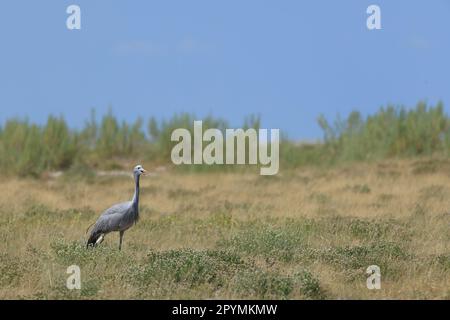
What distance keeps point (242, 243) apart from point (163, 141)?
23695mm

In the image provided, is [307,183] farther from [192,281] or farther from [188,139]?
[192,281]

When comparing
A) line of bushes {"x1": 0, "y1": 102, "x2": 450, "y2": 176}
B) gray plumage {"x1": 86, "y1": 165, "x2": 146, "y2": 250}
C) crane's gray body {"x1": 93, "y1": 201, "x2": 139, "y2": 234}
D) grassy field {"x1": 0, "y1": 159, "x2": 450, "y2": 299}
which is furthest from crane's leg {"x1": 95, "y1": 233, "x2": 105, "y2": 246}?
line of bushes {"x1": 0, "y1": 102, "x2": 450, "y2": 176}

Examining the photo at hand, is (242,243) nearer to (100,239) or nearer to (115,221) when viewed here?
(115,221)

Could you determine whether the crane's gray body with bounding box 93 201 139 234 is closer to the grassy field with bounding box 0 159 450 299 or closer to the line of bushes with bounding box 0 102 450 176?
the grassy field with bounding box 0 159 450 299

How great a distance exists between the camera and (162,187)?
25.3m

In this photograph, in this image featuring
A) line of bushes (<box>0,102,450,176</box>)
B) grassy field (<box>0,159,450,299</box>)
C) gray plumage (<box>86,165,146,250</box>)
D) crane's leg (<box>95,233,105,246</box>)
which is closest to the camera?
grassy field (<box>0,159,450,299</box>)

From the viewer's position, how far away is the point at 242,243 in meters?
12.0

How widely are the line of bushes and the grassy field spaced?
8.06 meters

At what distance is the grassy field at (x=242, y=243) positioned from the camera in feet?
30.7

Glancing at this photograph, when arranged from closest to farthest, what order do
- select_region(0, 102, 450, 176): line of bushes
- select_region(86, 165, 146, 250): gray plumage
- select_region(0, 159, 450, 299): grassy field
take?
select_region(0, 159, 450, 299): grassy field < select_region(86, 165, 146, 250): gray plumage < select_region(0, 102, 450, 176): line of bushes

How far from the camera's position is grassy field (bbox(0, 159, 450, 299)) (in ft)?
30.7

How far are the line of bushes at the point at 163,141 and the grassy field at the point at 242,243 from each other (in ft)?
26.4
